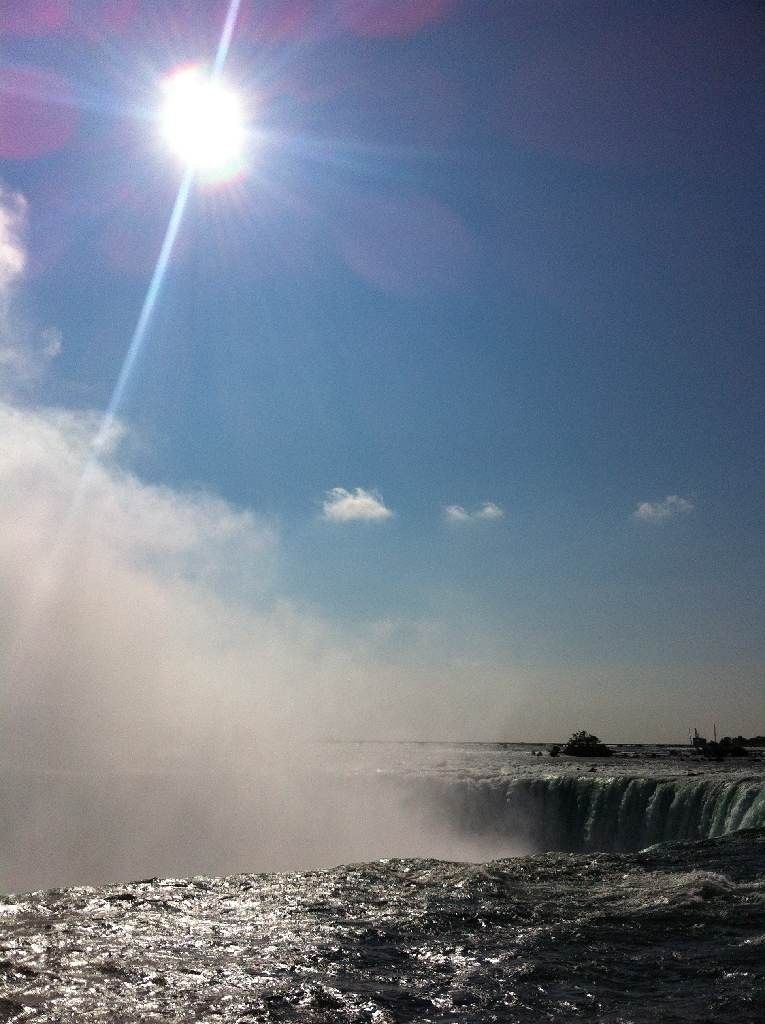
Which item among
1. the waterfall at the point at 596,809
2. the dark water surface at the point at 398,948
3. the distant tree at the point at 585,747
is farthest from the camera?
the distant tree at the point at 585,747

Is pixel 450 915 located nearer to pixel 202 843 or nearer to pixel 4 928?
pixel 4 928

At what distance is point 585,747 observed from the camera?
66.6 meters

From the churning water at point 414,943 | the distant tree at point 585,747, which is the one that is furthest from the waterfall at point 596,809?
the distant tree at point 585,747

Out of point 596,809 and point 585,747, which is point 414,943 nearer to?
point 596,809

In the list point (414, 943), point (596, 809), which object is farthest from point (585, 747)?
point (414, 943)

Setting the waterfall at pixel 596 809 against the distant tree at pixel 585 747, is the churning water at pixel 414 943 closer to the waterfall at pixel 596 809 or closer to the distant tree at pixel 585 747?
the waterfall at pixel 596 809

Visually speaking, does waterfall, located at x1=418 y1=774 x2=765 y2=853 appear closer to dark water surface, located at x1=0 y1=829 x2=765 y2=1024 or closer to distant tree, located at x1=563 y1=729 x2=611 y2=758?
dark water surface, located at x1=0 y1=829 x2=765 y2=1024

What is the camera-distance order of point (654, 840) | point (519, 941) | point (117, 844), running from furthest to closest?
point (117, 844) → point (654, 840) → point (519, 941)

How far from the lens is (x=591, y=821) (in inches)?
1027

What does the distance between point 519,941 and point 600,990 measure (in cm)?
122

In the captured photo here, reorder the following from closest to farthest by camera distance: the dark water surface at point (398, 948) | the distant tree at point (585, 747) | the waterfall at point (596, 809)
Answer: the dark water surface at point (398, 948) < the waterfall at point (596, 809) < the distant tree at point (585, 747)

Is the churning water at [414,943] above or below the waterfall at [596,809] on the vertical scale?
above

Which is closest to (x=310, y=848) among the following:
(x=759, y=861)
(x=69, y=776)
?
(x=69, y=776)

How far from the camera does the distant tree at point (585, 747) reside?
64.8m
